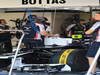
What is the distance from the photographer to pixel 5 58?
745 centimetres

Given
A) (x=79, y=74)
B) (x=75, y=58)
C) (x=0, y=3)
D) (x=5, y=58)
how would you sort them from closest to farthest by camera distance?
1. (x=79, y=74)
2. (x=75, y=58)
3. (x=5, y=58)
4. (x=0, y=3)

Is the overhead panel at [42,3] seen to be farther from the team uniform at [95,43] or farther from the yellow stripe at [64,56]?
the team uniform at [95,43]

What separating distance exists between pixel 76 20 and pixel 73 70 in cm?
560

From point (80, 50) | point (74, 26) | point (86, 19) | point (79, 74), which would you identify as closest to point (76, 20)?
point (86, 19)

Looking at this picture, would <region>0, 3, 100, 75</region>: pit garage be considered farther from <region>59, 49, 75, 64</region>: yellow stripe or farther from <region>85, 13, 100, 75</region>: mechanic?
<region>85, 13, 100, 75</region>: mechanic

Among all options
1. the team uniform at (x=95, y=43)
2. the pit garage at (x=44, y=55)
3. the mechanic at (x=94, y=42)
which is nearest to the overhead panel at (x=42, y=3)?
the pit garage at (x=44, y=55)

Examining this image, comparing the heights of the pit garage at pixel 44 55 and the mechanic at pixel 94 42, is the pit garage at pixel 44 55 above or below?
below

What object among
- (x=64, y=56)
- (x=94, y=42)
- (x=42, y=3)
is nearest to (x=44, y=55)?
(x=64, y=56)

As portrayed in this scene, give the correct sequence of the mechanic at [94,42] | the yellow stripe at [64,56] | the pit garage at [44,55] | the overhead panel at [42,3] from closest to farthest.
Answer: the mechanic at [94,42], the pit garage at [44,55], the yellow stripe at [64,56], the overhead panel at [42,3]

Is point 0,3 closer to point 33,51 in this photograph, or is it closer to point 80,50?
point 33,51

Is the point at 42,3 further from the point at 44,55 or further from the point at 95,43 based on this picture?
the point at 95,43

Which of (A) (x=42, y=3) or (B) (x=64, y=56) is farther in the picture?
(A) (x=42, y=3)

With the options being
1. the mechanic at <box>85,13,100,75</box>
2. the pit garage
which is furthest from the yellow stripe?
the mechanic at <box>85,13,100,75</box>

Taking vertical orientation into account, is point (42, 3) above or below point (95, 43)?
above
